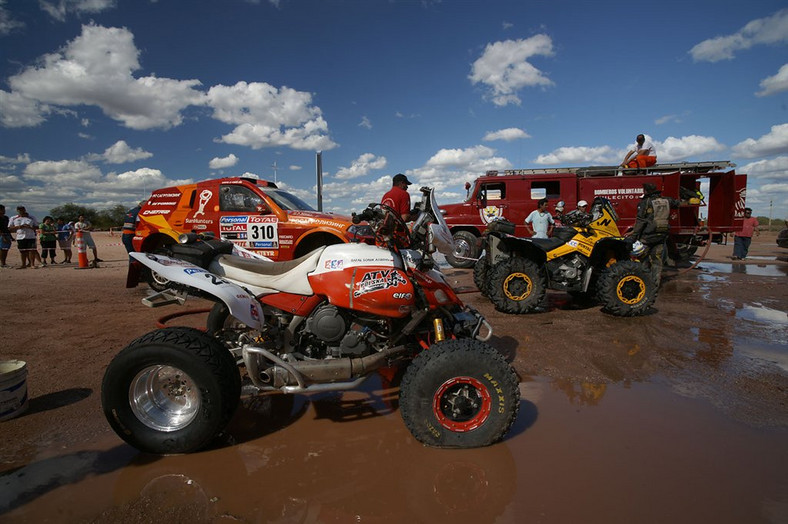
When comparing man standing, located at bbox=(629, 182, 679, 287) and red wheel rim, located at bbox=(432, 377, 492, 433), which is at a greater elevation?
man standing, located at bbox=(629, 182, 679, 287)

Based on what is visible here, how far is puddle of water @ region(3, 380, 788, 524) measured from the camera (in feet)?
6.59

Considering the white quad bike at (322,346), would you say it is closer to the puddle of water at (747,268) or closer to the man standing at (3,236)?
the puddle of water at (747,268)

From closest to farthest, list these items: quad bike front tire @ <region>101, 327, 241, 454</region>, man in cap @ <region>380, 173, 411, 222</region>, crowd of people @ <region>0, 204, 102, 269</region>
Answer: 1. quad bike front tire @ <region>101, 327, 241, 454</region>
2. man in cap @ <region>380, 173, 411, 222</region>
3. crowd of people @ <region>0, 204, 102, 269</region>

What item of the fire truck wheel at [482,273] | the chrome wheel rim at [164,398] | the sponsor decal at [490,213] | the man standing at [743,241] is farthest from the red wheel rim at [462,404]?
the man standing at [743,241]

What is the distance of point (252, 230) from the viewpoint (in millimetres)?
7039

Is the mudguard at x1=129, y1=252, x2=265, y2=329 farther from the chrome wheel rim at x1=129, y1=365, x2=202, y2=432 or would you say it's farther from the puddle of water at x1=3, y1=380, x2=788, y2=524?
the puddle of water at x1=3, y1=380, x2=788, y2=524

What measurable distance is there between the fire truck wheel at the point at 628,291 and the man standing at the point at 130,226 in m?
7.89

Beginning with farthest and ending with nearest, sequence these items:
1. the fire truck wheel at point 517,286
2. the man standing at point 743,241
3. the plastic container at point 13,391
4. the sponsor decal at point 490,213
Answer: the man standing at point 743,241, the sponsor decal at point 490,213, the fire truck wheel at point 517,286, the plastic container at point 13,391

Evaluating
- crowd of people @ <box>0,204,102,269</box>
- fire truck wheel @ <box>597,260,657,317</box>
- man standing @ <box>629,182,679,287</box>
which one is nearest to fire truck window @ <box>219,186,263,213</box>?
fire truck wheel @ <box>597,260,657,317</box>

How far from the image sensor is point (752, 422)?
280cm

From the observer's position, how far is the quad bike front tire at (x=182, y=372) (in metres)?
2.45

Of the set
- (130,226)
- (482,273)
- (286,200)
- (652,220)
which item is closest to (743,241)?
(652,220)

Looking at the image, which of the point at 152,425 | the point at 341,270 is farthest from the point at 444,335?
the point at 152,425

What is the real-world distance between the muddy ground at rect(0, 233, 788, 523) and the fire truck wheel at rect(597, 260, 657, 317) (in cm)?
127
